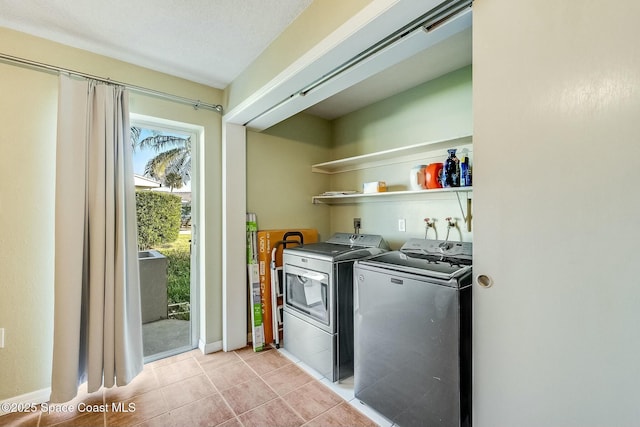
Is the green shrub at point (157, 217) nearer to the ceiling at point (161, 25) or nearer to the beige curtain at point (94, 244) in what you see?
the beige curtain at point (94, 244)

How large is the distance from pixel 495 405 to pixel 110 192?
8.16ft

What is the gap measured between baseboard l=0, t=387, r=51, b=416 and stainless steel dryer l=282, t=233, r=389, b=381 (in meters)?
1.70

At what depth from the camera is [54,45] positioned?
1.86 meters

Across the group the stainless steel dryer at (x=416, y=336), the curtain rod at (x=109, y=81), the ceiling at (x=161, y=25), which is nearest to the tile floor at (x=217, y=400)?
the stainless steel dryer at (x=416, y=336)

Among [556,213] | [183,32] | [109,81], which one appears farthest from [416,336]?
[109,81]

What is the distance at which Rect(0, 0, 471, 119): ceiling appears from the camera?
1590mm

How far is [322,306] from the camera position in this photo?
86.1 inches

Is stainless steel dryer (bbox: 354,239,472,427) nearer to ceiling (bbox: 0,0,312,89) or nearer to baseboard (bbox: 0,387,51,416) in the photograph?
ceiling (bbox: 0,0,312,89)

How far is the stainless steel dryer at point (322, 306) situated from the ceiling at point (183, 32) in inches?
61.3

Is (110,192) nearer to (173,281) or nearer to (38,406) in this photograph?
(173,281)

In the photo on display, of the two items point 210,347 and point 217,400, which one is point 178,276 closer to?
point 210,347

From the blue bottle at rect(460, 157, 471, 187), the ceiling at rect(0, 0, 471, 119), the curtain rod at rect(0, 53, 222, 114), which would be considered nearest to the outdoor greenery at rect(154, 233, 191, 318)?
the curtain rod at rect(0, 53, 222, 114)

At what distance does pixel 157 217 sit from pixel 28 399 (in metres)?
1.44

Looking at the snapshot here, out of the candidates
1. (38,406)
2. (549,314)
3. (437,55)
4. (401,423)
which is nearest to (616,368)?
(549,314)
